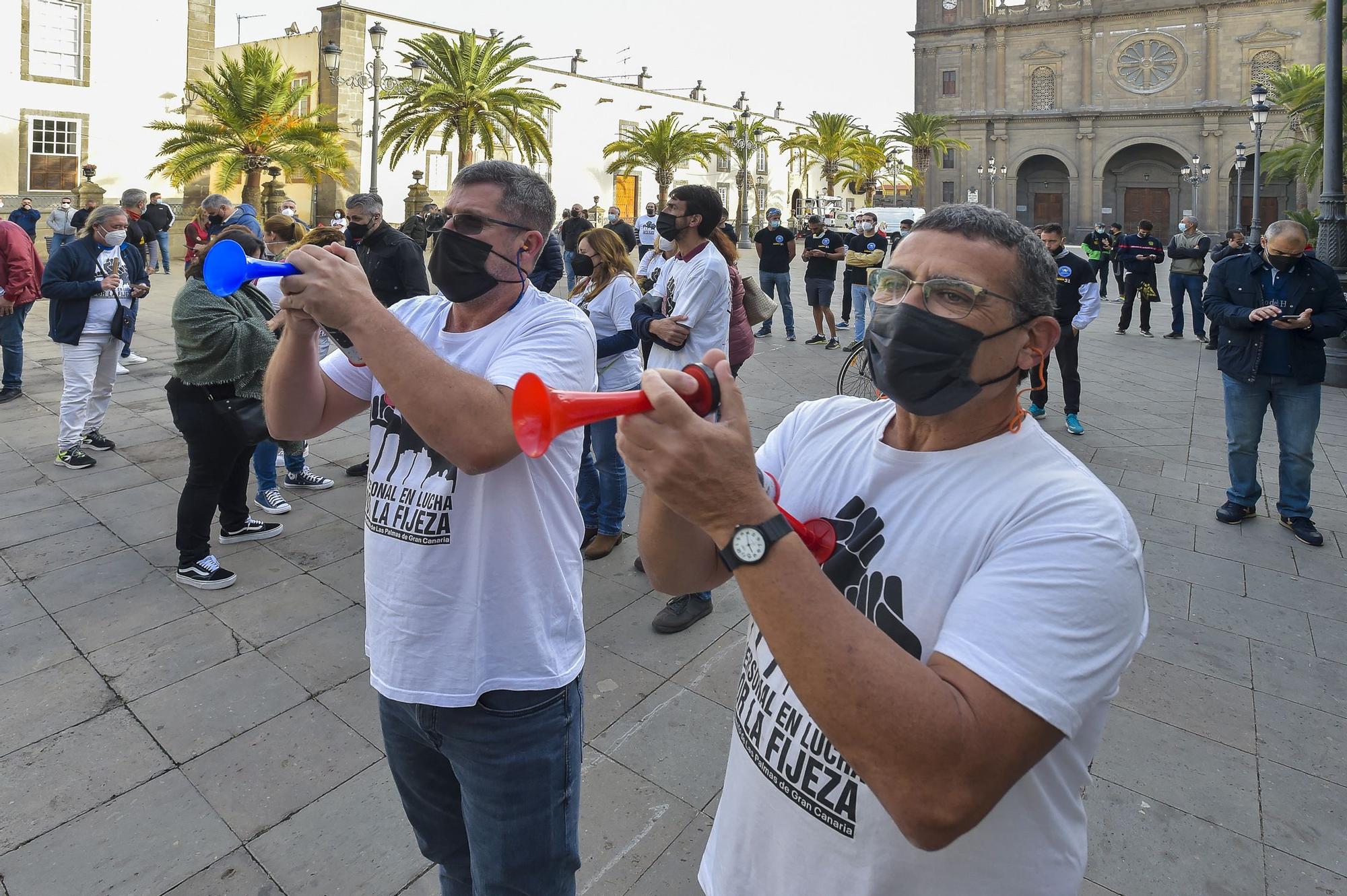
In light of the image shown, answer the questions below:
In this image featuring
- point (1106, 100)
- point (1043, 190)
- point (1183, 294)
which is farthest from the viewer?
point (1043, 190)

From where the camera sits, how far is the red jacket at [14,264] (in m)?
8.60

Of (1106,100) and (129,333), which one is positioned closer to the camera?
(129,333)

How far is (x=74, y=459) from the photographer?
273 inches

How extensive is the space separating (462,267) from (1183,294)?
53.0ft

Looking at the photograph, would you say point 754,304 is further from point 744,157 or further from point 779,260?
point 744,157

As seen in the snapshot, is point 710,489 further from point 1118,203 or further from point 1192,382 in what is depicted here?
point 1118,203

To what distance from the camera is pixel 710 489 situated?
3.60ft

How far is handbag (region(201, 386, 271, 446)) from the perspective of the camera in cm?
485

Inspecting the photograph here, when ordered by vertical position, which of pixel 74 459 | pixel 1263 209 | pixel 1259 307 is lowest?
pixel 74 459

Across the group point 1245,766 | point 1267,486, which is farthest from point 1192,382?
point 1245,766

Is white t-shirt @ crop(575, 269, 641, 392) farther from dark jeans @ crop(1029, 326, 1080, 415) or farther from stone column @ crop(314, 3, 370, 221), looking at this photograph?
stone column @ crop(314, 3, 370, 221)

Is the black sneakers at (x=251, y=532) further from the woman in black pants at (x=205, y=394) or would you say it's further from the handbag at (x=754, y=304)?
the handbag at (x=754, y=304)


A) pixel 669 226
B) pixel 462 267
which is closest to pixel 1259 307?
pixel 669 226

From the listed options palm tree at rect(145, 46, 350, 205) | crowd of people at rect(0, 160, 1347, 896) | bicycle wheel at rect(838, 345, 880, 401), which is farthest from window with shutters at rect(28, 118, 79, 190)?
crowd of people at rect(0, 160, 1347, 896)
